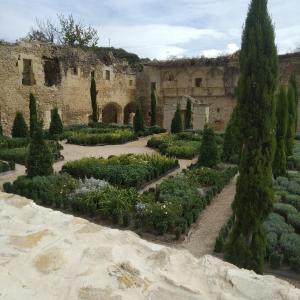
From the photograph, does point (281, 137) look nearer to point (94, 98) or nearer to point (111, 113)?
point (94, 98)

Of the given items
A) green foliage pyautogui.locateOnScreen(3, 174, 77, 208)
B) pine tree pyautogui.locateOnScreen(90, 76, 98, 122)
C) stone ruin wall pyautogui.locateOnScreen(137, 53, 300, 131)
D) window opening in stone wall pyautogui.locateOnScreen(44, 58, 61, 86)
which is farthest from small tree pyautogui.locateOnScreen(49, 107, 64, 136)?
stone ruin wall pyautogui.locateOnScreen(137, 53, 300, 131)

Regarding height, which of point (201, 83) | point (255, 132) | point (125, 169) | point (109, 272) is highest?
point (201, 83)

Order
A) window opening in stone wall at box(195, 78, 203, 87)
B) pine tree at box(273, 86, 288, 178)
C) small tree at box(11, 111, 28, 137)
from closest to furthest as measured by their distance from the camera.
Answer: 1. pine tree at box(273, 86, 288, 178)
2. small tree at box(11, 111, 28, 137)
3. window opening in stone wall at box(195, 78, 203, 87)

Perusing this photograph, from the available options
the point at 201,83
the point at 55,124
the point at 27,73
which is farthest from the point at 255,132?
the point at 201,83

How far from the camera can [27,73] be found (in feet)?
76.1

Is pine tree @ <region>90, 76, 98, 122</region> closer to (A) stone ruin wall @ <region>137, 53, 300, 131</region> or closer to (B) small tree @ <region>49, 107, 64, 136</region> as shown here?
(A) stone ruin wall @ <region>137, 53, 300, 131</region>

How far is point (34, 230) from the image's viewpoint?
2.39 metres

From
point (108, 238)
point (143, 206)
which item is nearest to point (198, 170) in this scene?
point (143, 206)

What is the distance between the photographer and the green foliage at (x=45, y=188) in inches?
323

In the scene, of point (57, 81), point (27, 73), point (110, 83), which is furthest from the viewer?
point (110, 83)

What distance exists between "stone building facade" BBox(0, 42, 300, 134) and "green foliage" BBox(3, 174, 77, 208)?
517 inches

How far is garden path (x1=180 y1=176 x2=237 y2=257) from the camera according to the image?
20.7 ft

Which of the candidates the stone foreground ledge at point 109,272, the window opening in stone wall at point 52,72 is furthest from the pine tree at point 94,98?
the stone foreground ledge at point 109,272

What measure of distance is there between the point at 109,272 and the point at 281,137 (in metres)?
10.5
